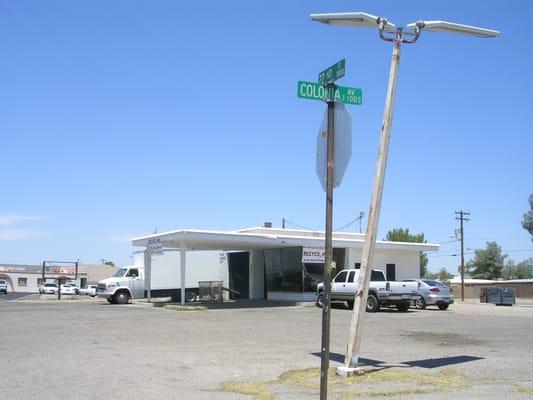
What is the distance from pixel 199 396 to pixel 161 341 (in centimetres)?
702

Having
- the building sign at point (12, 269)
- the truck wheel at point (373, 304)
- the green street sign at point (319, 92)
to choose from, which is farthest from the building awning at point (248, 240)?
the building sign at point (12, 269)

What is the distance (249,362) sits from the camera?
465 inches

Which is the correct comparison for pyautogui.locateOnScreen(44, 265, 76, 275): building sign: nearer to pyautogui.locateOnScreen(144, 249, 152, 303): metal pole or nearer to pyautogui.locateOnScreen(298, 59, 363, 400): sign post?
pyautogui.locateOnScreen(144, 249, 152, 303): metal pole

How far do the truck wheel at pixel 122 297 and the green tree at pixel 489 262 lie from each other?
9782 centimetres

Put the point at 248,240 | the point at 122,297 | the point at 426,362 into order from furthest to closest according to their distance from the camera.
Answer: the point at 122,297 < the point at 248,240 < the point at 426,362

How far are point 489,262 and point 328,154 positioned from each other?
410ft

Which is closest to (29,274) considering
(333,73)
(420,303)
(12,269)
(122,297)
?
(12,269)

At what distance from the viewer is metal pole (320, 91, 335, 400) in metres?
6.34

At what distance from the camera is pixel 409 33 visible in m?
10.8

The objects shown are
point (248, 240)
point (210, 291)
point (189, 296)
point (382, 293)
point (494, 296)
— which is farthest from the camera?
point (494, 296)

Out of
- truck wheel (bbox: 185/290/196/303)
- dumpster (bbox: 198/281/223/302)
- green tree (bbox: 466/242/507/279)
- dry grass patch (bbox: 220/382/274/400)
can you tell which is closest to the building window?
dumpster (bbox: 198/281/223/302)

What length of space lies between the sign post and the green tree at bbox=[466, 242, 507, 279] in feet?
402

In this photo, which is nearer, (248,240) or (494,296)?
(248,240)

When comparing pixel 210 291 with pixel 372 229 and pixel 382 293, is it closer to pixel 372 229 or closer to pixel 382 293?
pixel 382 293
